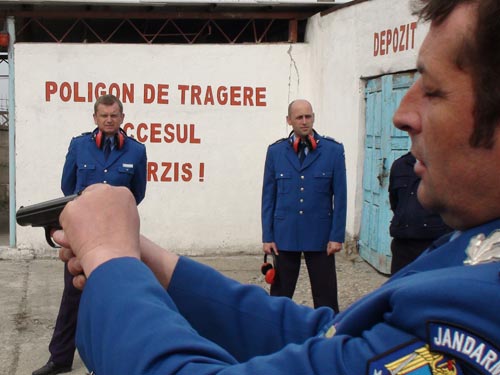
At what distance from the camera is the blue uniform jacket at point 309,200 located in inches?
194

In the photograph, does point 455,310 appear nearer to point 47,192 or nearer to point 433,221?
point 433,221

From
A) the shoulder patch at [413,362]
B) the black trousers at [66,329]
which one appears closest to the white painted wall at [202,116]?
the black trousers at [66,329]

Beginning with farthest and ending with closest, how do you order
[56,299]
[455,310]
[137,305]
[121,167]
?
[56,299] → [121,167] → [137,305] → [455,310]

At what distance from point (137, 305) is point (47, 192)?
6592mm

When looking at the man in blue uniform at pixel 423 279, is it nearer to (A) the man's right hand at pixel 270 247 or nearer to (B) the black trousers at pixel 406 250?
(B) the black trousers at pixel 406 250

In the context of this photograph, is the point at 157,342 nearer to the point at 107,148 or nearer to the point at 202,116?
the point at 107,148

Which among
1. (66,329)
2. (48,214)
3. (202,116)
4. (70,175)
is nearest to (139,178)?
(70,175)

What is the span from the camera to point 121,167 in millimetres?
4637

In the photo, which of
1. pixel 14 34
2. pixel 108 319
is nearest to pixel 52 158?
pixel 14 34

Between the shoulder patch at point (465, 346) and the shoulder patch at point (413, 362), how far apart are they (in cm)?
1

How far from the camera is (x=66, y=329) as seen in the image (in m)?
4.31

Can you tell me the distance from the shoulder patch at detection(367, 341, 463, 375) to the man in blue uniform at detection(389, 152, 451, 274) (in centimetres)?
337

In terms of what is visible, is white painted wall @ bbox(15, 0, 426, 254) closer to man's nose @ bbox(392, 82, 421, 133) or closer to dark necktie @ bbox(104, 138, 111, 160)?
dark necktie @ bbox(104, 138, 111, 160)

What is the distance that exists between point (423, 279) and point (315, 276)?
4200 millimetres
